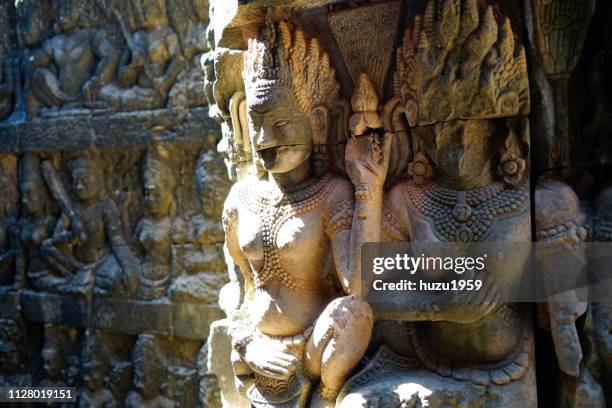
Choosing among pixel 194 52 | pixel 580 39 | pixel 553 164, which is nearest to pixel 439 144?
pixel 553 164

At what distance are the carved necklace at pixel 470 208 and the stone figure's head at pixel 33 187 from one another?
4.14m

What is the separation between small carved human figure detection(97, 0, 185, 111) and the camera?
16.9ft

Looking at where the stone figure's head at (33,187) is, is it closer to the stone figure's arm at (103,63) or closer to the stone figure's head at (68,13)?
the stone figure's arm at (103,63)

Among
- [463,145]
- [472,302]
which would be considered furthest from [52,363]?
[463,145]

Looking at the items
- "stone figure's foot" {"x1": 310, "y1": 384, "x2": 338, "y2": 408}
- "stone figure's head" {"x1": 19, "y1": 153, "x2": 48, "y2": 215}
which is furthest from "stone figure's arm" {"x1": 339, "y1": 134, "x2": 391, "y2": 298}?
"stone figure's head" {"x1": 19, "y1": 153, "x2": 48, "y2": 215}

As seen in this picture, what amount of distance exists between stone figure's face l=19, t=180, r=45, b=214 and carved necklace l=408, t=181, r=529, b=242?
414 centimetres

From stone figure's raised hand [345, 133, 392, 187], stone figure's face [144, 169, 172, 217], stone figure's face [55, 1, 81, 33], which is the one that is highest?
stone figure's face [55, 1, 81, 33]

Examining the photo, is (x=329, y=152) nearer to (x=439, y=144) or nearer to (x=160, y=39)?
(x=439, y=144)

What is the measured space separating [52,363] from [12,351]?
474mm

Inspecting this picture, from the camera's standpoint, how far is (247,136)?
119 inches

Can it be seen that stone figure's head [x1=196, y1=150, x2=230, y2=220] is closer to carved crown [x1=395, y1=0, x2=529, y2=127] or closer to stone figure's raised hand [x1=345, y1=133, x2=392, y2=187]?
stone figure's raised hand [x1=345, y1=133, x2=392, y2=187]

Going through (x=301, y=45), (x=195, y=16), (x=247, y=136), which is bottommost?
(x=247, y=136)

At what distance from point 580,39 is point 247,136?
4.61 ft

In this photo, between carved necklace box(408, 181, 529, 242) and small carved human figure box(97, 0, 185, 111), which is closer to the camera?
carved necklace box(408, 181, 529, 242)
